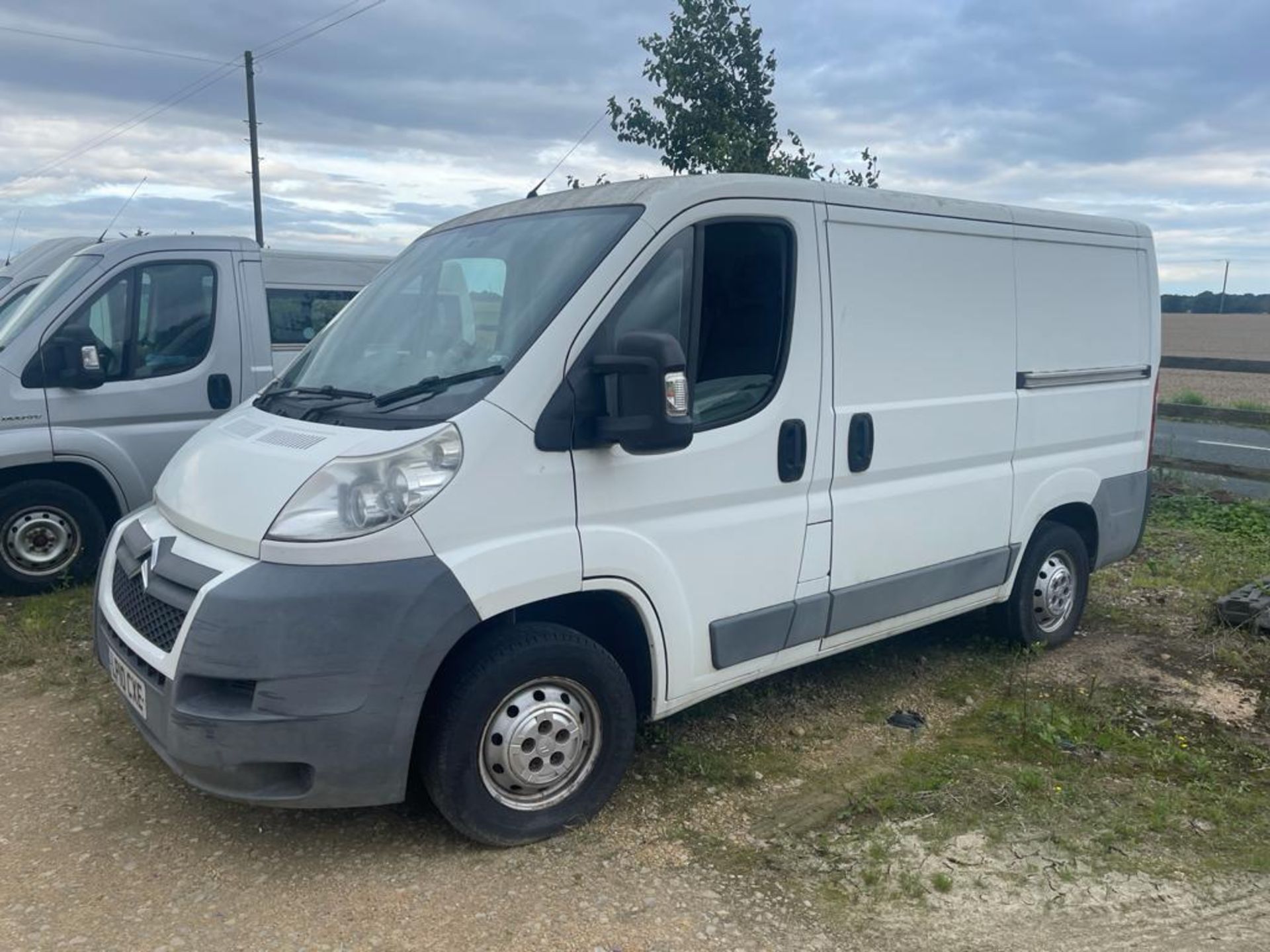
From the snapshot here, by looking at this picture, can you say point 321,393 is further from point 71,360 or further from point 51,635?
point 71,360

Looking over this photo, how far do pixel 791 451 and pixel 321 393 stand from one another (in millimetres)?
1767

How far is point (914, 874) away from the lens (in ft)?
11.3

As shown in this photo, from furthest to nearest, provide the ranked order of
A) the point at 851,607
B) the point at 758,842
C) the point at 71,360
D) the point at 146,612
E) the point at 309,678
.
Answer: the point at 71,360
the point at 851,607
the point at 758,842
the point at 146,612
the point at 309,678

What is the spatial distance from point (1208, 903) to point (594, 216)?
3.06 meters

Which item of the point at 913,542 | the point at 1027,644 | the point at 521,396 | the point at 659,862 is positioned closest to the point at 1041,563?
the point at 1027,644

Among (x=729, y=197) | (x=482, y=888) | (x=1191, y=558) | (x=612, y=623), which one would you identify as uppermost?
(x=729, y=197)

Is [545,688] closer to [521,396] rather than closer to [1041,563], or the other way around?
[521,396]

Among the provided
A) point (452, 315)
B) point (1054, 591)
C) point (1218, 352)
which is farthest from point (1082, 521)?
point (1218, 352)

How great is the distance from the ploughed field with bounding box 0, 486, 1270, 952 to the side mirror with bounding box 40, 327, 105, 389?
1.73 m

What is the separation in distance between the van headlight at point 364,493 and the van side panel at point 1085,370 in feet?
10.2

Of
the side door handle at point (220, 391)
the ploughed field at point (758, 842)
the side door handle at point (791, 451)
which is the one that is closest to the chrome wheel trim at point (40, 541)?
the side door handle at point (220, 391)

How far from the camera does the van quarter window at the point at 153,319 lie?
6332mm

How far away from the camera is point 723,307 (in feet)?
12.8

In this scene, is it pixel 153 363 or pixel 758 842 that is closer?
pixel 758 842
